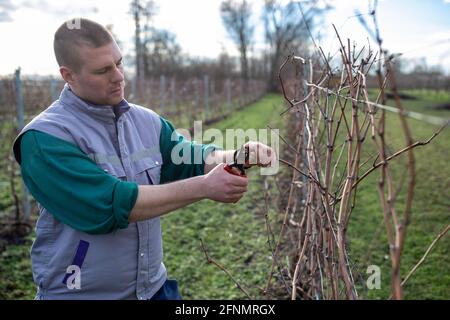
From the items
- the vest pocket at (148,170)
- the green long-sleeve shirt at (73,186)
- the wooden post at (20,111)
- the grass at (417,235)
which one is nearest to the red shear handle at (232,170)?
the green long-sleeve shirt at (73,186)

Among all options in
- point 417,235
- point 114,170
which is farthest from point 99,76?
point 417,235

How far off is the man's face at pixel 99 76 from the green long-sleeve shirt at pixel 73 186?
278 millimetres

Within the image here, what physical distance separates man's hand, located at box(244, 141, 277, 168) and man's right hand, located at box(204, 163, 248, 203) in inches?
10.1

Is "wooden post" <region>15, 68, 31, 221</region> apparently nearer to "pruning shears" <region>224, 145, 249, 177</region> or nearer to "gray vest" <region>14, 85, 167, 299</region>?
"gray vest" <region>14, 85, 167, 299</region>

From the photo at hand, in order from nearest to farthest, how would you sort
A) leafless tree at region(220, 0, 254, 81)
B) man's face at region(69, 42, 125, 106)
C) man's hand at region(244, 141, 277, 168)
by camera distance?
1. man's face at region(69, 42, 125, 106)
2. man's hand at region(244, 141, 277, 168)
3. leafless tree at region(220, 0, 254, 81)

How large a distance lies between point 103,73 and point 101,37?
142 millimetres

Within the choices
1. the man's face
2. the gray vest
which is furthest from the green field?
the man's face

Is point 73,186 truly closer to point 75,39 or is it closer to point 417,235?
point 75,39

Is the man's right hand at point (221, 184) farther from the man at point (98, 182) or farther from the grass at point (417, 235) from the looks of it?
the grass at point (417, 235)

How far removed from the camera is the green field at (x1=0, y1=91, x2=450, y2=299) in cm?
375

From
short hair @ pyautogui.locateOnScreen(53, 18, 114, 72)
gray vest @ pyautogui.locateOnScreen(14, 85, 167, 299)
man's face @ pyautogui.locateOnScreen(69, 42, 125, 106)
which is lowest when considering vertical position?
gray vest @ pyautogui.locateOnScreen(14, 85, 167, 299)

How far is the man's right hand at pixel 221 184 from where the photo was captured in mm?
1481

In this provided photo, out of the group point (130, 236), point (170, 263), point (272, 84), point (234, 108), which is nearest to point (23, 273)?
point (170, 263)

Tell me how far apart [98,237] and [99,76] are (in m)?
0.65
